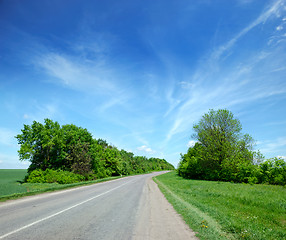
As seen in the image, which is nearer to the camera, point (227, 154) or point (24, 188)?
point (24, 188)

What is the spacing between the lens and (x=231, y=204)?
1061 centimetres

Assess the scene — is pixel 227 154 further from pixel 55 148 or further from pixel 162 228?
pixel 55 148

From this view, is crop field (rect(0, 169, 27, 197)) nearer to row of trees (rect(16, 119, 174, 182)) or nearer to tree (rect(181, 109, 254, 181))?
row of trees (rect(16, 119, 174, 182))

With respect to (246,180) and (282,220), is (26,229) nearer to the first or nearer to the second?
(282,220)

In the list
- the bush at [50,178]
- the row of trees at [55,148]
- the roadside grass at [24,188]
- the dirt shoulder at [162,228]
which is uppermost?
the row of trees at [55,148]

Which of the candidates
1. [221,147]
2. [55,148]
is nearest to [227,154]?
[221,147]

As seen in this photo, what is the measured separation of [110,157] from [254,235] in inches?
2192

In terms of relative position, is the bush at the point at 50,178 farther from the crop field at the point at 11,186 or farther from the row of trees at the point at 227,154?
the row of trees at the point at 227,154

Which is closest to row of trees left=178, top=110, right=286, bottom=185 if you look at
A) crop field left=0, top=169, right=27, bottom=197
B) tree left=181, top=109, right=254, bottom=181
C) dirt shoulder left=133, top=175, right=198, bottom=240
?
tree left=181, top=109, right=254, bottom=181

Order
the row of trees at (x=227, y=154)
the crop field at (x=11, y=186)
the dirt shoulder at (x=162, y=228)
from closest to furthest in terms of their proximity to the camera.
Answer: the dirt shoulder at (x=162, y=228)
the crop field at (x=11, y=186)
the row of trees at (x=227, y=154)

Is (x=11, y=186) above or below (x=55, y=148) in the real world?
below

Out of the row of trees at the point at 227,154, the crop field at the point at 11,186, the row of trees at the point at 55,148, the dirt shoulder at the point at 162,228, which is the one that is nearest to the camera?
the dirt shoulder at the point at 162,228

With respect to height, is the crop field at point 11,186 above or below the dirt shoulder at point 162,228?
above

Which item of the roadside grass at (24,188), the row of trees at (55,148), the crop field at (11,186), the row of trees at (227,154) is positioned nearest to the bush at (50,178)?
the crop field at (11,186)
